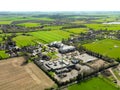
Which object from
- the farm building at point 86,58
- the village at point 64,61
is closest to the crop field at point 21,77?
the village at point 64,61

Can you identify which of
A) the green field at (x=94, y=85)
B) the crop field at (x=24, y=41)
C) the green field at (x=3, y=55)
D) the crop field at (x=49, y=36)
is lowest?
the green field at (x=94, y=85)

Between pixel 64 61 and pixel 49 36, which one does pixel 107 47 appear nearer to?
pixel 64 61

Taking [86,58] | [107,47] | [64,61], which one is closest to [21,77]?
[64,61]

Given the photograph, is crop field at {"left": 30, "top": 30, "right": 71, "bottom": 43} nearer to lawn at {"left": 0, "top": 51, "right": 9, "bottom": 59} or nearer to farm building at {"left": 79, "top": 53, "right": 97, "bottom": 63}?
lawn at {"left": 0, "top": 51, "right": 9, "bottom": 59}

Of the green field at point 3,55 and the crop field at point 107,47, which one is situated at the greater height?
the crop field at point 107,47

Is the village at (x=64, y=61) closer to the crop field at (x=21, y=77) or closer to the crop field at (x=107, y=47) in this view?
the crop field at (x=21, y=77)

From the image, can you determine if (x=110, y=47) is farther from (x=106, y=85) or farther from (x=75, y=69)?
(x=106, y=85)
